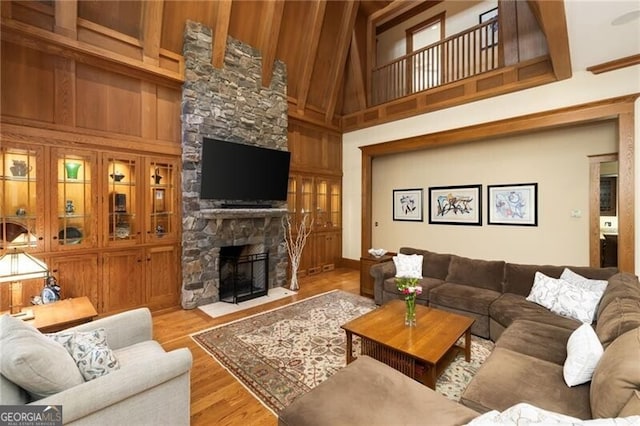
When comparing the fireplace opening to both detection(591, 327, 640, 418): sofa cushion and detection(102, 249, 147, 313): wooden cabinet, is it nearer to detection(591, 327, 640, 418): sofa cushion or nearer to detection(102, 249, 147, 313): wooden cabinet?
detection(102, 249, 147, 313): wooden cabinet

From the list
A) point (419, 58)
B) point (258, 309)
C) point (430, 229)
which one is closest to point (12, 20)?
point (258, 309)

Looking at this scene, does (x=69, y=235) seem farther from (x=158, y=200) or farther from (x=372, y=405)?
(x=372, y=405)

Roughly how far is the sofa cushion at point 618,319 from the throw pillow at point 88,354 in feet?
9.79

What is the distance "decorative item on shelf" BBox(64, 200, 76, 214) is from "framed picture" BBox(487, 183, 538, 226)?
248 inches

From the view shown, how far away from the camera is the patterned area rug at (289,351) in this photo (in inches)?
96.2

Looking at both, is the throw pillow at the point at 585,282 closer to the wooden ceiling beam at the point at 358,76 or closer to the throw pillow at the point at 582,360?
the throw pillow at the point at 582,360

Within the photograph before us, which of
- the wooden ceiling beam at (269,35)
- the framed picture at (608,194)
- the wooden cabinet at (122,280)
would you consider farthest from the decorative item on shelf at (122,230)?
the framed picture at (608,194)

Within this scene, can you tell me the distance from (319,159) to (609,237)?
5.40 meters

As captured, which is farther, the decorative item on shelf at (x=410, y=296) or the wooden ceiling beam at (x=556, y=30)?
the wooden ceiling beam at (x=556, y=30)

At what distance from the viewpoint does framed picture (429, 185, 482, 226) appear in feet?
17.5

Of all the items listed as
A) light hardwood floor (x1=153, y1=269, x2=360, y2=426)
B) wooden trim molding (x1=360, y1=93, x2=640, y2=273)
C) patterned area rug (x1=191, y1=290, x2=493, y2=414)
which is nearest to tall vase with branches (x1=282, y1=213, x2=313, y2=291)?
light hardwood floor (x1=153, y1=269, x2=360, y2=426)

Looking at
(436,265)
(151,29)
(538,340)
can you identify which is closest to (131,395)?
(538,340)

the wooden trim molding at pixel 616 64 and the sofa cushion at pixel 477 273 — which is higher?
the wooden trim molding at pixel 616 64

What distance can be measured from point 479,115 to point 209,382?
17.4ft
